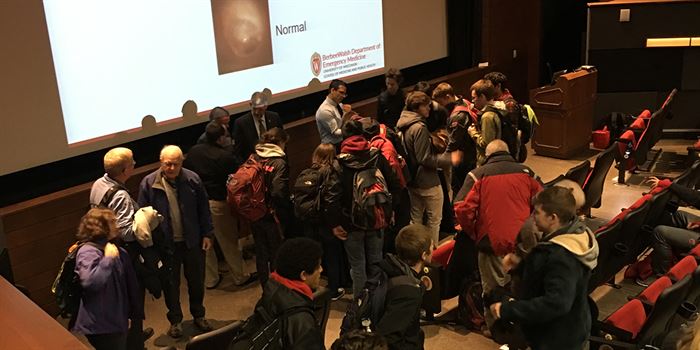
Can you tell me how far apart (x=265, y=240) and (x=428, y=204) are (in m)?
1.30

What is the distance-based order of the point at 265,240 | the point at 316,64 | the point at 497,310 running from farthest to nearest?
the point at 316,64 → the point at 265,240 → the point at 497,310

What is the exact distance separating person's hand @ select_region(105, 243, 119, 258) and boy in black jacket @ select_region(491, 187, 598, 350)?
6.32ft

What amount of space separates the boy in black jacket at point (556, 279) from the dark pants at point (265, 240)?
221 cm

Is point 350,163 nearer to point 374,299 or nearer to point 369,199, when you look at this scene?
point 369,199

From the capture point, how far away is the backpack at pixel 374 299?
9.93 ft

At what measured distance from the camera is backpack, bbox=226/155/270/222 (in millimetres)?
5012

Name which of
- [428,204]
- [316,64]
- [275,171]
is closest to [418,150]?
[428,204]

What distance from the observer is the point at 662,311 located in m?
3.61

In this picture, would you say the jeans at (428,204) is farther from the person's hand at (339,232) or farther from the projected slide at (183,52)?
the projected slide at (183,52)

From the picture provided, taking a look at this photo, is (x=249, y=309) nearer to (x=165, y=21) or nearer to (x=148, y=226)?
(x=148, y=226)

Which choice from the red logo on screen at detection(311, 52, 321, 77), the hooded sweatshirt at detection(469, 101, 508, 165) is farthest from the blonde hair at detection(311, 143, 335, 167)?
the red logo on screen at detection(311, 52, 321, 77)

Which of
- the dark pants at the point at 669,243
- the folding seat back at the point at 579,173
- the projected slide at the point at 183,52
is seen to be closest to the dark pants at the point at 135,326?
the projected slide at the point at 183,52

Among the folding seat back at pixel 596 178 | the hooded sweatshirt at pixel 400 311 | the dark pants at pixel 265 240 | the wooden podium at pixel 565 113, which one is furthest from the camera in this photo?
the wooden podium at pixel 565 113

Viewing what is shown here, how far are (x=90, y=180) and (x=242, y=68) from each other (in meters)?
1.79
